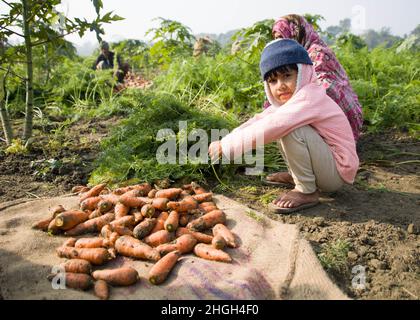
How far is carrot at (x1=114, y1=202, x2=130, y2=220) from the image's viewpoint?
2.54 metres

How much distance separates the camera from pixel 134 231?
7.70 ft

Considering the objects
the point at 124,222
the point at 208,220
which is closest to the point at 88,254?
the point at 124,222

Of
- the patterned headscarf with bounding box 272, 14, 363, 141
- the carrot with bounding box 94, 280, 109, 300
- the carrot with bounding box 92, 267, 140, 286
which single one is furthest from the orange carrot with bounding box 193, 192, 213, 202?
the patterned headscarf with bounding box 272, 14, 363, 141

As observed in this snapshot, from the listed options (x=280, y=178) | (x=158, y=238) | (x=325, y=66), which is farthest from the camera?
(x=325, y=66)

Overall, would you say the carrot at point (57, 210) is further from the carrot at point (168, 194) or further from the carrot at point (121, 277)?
the carrot at point (121, 277)

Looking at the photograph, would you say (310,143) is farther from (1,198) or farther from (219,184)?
(1,198)

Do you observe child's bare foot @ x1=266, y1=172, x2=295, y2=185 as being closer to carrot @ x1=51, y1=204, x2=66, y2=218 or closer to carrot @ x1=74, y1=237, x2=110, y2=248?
carrot @ x1=74, y1=237, x2=110, y2=248

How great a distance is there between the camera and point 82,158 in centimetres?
395

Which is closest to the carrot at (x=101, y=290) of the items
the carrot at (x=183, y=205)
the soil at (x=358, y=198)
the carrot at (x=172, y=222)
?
the carrot at (x=172, y=222)

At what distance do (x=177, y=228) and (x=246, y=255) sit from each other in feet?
1.70

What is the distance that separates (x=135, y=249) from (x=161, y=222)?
35cm

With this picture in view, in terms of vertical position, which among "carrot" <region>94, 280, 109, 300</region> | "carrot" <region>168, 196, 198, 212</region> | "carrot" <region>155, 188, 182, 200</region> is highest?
"carrot" <region>155, 188, 182, 200</region>

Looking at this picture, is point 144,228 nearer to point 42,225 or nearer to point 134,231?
point 134,231

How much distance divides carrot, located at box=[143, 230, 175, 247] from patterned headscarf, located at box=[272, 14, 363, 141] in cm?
203
